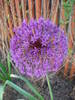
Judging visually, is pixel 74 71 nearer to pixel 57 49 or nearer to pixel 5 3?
pixel 57 49

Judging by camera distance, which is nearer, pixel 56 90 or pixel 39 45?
pixel 39 45

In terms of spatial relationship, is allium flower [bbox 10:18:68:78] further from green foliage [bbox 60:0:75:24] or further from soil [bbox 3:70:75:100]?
soil [bbox 3:70:75:100]

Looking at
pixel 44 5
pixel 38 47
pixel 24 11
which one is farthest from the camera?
pixel 24 11

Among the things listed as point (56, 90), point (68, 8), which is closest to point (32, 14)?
point (68, 8)

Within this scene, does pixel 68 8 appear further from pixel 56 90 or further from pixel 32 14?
pixel 56 90

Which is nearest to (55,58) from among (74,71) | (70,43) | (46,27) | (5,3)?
(46,27)

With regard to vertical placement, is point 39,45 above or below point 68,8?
below
